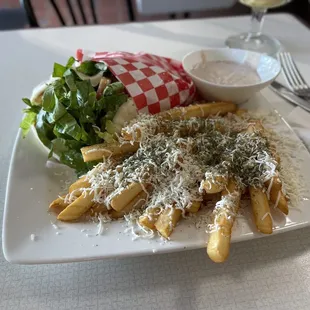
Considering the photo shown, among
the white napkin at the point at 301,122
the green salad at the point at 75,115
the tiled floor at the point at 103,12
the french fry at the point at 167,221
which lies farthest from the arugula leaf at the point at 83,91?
the tiled floor at the point at 103,12

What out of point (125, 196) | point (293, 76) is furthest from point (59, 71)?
point (293, 76)

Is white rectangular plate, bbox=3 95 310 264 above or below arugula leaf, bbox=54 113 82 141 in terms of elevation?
below

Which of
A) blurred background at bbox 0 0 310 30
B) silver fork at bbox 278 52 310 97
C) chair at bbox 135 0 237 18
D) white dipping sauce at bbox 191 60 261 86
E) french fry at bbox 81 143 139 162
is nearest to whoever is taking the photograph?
french fry at bbox 81 143 139 162

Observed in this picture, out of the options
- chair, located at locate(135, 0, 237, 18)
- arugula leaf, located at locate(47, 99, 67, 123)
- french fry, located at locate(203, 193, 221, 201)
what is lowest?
chair, located at locate(135, 0, 237, 18)

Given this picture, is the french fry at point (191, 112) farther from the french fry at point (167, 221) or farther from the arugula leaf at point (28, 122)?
the arugula leaf at point (28, 122)

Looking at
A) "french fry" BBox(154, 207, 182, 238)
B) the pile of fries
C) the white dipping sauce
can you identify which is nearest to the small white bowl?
the white dipping sauce

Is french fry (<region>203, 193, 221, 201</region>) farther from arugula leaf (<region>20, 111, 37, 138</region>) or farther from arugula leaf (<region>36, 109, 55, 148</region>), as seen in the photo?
arugula leaf (<region>20, 111, 37, 138</region>)

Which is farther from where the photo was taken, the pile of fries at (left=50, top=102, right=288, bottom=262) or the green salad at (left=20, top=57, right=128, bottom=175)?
the green salad at (left=20, top=57, right=128, bottom=175)
